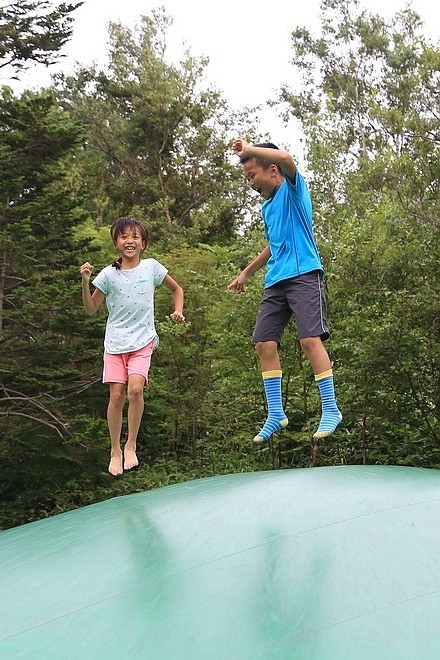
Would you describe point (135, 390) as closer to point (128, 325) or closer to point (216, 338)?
point (128, 325)

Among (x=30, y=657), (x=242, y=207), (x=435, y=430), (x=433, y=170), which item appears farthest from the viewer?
(x=242, y=207)

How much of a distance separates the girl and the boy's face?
2.61 ft

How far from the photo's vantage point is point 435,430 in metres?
8.99

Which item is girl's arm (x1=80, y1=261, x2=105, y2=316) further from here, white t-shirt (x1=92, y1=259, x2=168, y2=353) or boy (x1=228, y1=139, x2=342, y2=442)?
boy (x1=228, y1=139, x2=342, y2=442)

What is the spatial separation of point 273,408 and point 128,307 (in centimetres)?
109

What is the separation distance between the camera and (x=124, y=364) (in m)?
4.20

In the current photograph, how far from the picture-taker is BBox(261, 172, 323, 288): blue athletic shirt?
A: 3.71 metres

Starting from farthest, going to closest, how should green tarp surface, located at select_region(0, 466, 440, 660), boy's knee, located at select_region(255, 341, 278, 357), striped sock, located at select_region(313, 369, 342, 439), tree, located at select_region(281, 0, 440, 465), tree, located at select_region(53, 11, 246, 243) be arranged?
tree, located at select_region(53, 11, 246, 243) → tree, located at select_region(281, 0, 440, 465) → boy's knee, located at select_region(255, 341, 278, 357) → striped sock, located at select_region(313, 369, 342, 439) → green tarp surface, located at select_region(0, 466, 440, 660)

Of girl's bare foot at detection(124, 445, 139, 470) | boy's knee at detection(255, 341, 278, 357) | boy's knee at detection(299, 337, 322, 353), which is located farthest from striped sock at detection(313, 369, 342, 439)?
girl's bare foot at detection(124, 445, 139, 470)

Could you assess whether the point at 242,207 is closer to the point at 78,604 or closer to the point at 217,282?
the point at 217,282

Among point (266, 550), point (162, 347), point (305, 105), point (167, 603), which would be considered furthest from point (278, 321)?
point (305, 105)

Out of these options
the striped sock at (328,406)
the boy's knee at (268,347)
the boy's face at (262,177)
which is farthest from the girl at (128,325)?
the striped sock at (328,406)

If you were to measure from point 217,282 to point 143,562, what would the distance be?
787 cm

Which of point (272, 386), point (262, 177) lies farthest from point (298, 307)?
point (262, 177)
